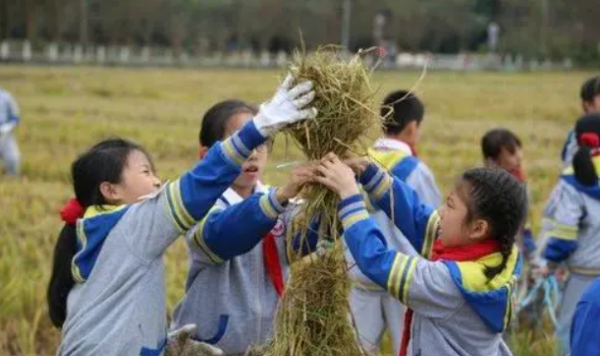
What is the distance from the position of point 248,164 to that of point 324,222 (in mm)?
558

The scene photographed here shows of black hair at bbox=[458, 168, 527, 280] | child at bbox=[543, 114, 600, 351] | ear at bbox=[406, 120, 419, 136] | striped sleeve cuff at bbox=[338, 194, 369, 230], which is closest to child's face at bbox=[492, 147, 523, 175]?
child at bbox=[543, 114, 600, 351]

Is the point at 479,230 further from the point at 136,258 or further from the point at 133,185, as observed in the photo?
the point at 133,185

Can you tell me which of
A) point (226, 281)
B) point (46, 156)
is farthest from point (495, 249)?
point (46, 156)

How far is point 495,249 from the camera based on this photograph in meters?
3.26

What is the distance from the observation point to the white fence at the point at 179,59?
5244cm

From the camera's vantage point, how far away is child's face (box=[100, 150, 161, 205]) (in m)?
3.52

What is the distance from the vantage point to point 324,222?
3252mm

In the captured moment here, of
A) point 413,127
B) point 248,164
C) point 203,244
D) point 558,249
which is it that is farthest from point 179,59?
point 203,244

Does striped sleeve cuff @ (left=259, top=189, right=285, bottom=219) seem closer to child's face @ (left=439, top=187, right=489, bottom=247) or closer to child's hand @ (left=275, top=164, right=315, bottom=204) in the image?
child's hand @ (left=275, top=164, right=315, bottom=204)

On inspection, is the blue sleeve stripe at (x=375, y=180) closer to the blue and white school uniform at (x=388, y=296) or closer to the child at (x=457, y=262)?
the child at (x=457, y=262)

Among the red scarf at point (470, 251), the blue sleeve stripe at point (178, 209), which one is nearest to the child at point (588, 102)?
the red scarf at point (470, 251)

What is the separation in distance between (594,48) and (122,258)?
64.6m

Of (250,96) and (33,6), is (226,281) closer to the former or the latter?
(250,96)

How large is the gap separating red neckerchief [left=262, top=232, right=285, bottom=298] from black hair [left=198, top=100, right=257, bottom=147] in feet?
1.54
